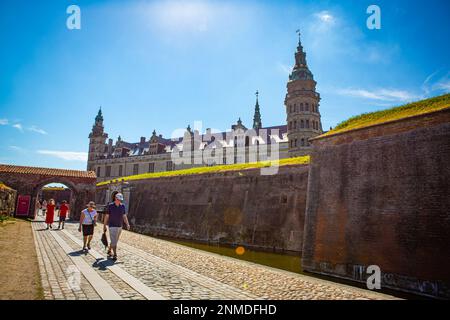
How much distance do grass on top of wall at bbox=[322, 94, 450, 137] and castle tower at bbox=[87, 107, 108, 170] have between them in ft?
205

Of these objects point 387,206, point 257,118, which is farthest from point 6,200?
point 257,118

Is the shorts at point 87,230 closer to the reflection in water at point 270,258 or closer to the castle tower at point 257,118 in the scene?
the reflection in water at point 270,258

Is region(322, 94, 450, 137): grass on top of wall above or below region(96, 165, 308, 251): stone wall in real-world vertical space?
above

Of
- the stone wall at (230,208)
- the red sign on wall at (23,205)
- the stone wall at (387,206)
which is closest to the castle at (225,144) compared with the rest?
the stone wall at (230,208)

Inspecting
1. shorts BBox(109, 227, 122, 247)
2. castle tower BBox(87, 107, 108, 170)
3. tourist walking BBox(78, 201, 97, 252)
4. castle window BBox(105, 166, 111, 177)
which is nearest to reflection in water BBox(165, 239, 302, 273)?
shorts BBox(109, 227, 122, 247)

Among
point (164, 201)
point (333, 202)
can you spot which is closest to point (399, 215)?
point (333, 202)

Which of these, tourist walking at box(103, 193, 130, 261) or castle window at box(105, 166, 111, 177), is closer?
tourist walking at box(103, 193, 130, 261)

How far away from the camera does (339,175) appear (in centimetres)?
1202

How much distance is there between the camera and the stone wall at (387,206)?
857 centimetres

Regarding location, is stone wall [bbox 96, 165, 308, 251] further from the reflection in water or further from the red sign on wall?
the red sign on wall

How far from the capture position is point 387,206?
9.92m

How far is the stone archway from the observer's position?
25359 mm

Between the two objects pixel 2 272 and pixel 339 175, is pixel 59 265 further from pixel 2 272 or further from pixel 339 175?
pixel 339 175

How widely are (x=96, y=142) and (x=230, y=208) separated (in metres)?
57.5
